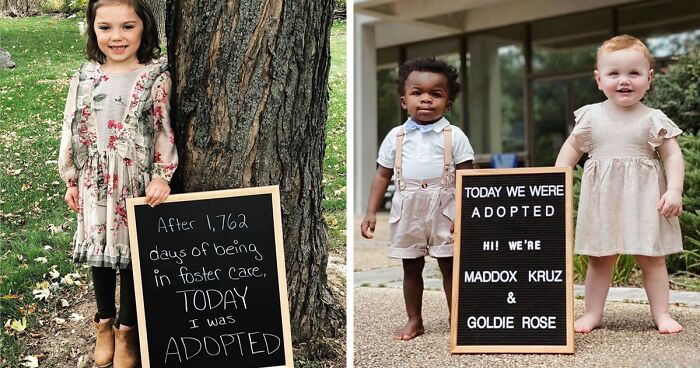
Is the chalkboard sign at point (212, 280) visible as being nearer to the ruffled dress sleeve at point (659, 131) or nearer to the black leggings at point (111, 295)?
the black leggings at point (111, 295)

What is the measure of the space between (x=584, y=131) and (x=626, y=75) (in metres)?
0.32

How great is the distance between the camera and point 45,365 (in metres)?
3.48

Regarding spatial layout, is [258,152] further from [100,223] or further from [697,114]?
[697,114]

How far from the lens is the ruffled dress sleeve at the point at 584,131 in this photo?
151 inches

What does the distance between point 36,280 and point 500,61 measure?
11697 millimetres

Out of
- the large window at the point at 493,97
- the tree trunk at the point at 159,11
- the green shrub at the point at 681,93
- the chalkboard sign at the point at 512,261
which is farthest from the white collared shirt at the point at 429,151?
the large window at the point at 493,97

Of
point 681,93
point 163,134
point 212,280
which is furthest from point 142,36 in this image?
point 681,93

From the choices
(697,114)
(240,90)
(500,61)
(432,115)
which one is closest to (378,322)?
(432,115)

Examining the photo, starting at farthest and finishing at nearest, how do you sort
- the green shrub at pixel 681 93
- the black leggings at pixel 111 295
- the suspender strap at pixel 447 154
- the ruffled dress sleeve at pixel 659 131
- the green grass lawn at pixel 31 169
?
1. the green shrub at pixel 681 93
2. the suspender strap at pixel 447 154
3. the ruffled dress sleeve at pixel 659 131
4. the green grass lawn at pixel 31 169
5. the black leggings at pixel 111 295

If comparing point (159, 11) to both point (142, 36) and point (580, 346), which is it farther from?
point (580, 346)

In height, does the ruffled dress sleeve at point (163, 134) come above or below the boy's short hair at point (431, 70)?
below

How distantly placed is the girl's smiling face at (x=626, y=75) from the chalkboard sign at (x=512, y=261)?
425mm

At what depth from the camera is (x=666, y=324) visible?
377cm

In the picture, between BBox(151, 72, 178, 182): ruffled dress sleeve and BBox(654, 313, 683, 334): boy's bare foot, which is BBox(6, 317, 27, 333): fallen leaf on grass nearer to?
BBox(151, 72, 178, 182): ruffled dress sleeve
